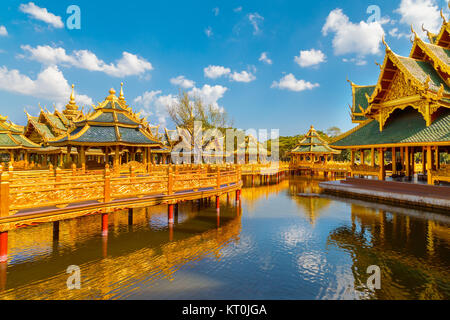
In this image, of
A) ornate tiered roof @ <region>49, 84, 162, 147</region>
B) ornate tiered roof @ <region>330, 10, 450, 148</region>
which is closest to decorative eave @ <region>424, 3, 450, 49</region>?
ornate tiered roof @ <region>330, 10, 450, 148</region>

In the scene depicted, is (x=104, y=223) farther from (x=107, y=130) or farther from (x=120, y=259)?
(x=107, y=130)

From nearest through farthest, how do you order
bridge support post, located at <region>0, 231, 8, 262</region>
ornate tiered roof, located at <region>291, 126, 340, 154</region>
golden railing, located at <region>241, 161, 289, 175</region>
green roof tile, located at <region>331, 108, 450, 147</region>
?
bridge support post, located at <region>0, 231, 8, 262</region>, green roof tile, located at <region>331, 108, 450, 147</region>, golden railing, located at <region>241, 161, 289, 175</region>, ornate tiered roof, located at <region>291, 126, 340, 154</region>

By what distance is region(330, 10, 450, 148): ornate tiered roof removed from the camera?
14680 mm

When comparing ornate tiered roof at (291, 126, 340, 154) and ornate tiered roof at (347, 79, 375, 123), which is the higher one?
ornate tiered roof at (347, 79, 375, 123)

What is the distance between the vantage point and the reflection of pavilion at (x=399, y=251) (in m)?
5.61

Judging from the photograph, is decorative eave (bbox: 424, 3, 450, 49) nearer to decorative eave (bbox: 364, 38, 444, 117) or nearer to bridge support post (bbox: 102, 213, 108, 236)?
decorative eave (bbox: 364, 38, 444, 117)

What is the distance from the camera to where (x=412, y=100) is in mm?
16047

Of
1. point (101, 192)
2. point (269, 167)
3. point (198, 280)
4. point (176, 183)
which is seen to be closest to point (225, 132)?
point (269, 167)

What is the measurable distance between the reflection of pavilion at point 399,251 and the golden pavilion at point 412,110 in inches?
232

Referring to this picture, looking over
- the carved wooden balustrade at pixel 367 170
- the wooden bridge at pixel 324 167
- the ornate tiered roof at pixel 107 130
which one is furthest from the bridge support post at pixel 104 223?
the wooden bridge at pixel 324 167

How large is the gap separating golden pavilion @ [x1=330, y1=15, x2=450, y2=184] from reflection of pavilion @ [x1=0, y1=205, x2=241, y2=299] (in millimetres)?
12830

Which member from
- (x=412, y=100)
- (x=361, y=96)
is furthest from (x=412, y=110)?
(x=361, y=96)

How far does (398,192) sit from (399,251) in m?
8.99
